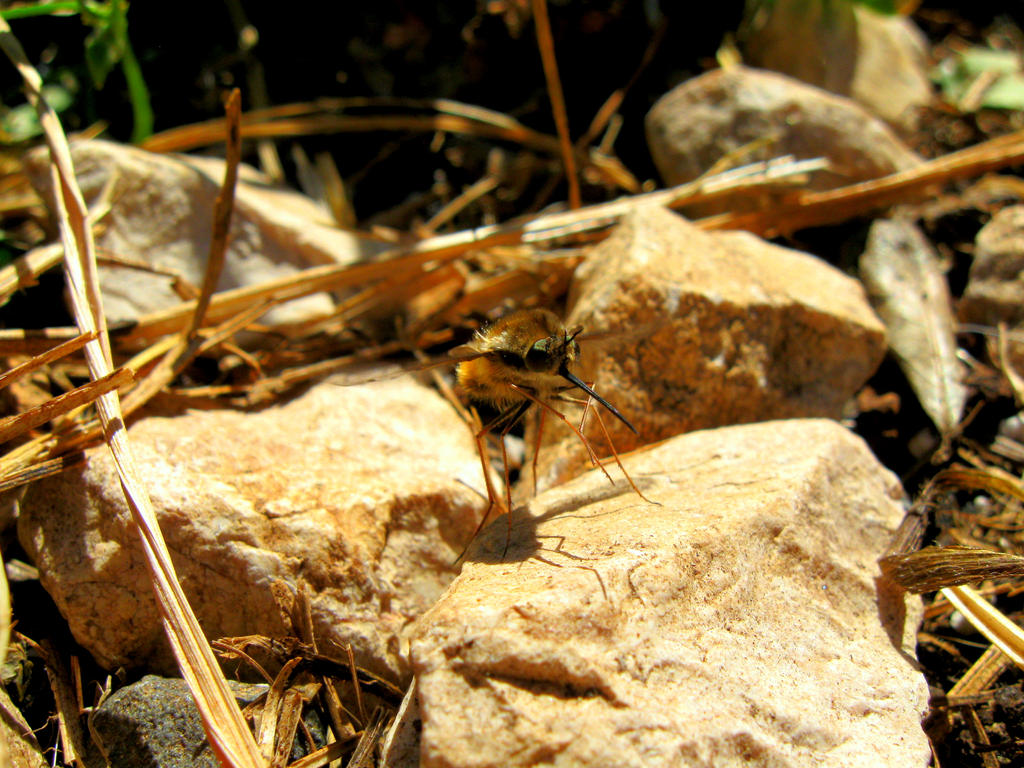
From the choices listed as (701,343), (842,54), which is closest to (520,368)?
(701,343)

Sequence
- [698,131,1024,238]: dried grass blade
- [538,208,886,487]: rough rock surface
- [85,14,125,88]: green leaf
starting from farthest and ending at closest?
[698,131,1024,238]: dried grass blade < [85,14,125,88]: green leaf < [538,208,886,487]: rough rock surface

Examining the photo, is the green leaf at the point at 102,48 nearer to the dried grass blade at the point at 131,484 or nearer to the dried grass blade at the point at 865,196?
the dried grass blade at the point at 131,484

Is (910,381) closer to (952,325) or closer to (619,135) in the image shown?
(952,325)

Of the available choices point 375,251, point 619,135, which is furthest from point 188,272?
point 619,135

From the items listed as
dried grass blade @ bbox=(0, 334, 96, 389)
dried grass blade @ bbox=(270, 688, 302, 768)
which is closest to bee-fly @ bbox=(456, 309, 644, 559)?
dried grass blade @ bbox=(270, 688, 302, 768)

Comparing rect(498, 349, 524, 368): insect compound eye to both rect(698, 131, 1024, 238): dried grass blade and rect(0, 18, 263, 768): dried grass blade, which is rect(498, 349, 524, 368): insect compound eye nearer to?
rect(0, 18, 263, 768): dried grass blade
